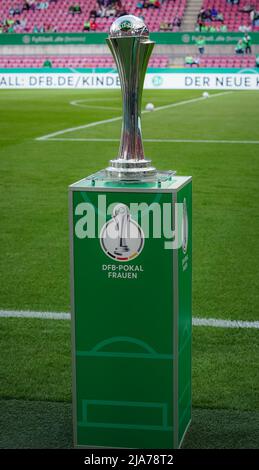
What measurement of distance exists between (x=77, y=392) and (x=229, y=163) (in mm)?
8636

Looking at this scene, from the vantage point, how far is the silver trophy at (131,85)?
291 centimetres

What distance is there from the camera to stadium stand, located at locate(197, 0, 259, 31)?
40562mm

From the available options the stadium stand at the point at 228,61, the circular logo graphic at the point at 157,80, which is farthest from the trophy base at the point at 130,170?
the stadium stand at the point at 228,61

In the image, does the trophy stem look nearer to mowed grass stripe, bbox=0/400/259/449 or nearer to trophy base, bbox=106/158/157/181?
trophy base, bbox=106/158/157/181

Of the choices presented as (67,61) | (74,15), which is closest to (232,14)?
(74,15)

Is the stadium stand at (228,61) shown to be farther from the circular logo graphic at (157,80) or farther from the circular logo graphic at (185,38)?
the circular logo graphic at (157,80)

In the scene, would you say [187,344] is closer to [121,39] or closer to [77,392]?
[77,392]

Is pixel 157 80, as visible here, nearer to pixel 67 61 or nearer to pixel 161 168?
pixel 67 61

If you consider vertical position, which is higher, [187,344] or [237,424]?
[187,344]

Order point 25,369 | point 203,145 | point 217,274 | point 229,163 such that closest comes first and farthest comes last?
point 25,369
point 217,274
point 229,163
point 203,145

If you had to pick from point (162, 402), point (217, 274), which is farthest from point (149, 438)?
point (217, 274)

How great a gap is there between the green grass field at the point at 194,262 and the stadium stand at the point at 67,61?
2363cm

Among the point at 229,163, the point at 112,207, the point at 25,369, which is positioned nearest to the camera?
the point at 112,207

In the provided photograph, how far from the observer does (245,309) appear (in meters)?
5.02
